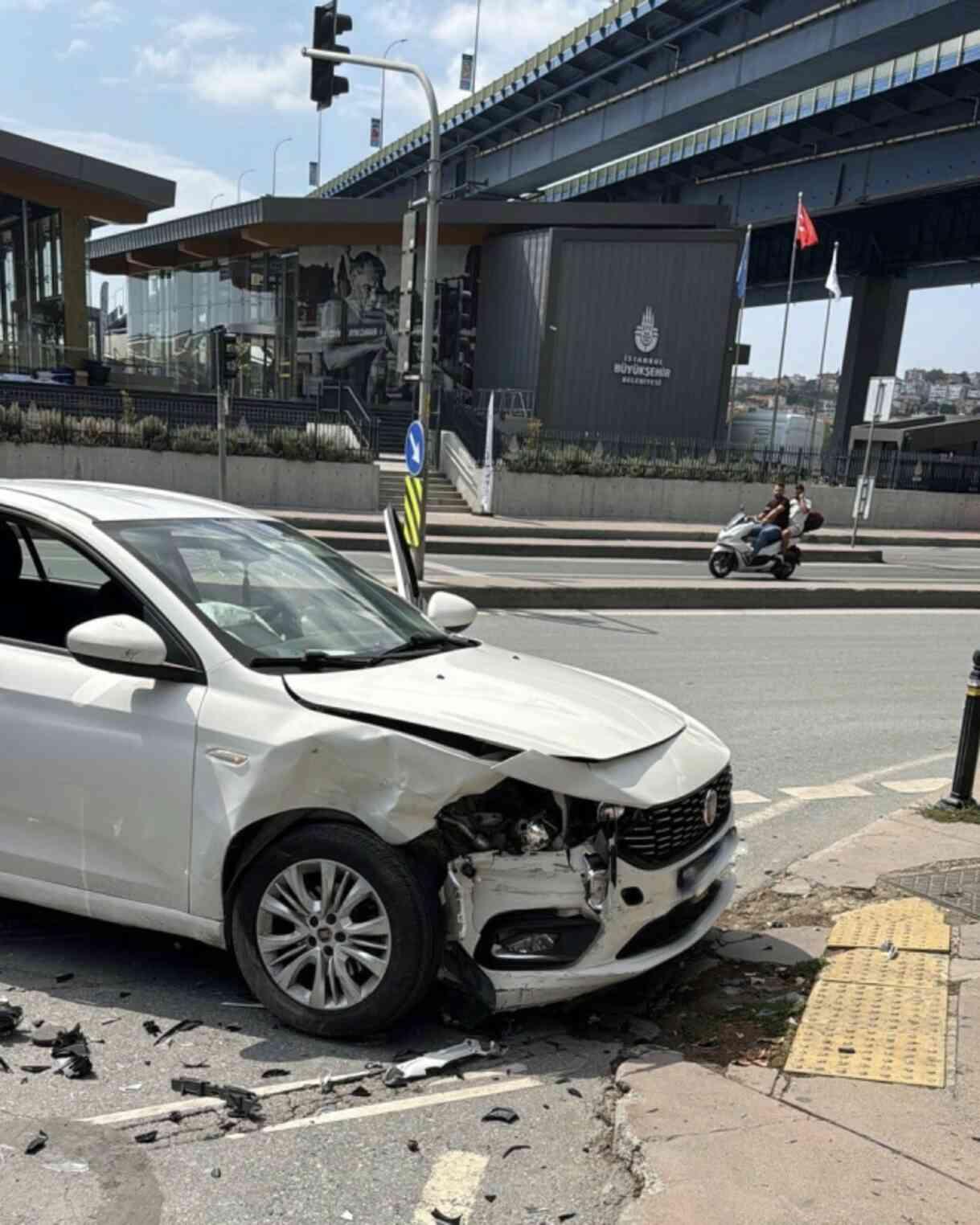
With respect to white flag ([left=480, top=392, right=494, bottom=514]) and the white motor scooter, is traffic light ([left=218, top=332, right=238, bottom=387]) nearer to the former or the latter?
white flag ([left=480, top=392, right=494, bottom=514])

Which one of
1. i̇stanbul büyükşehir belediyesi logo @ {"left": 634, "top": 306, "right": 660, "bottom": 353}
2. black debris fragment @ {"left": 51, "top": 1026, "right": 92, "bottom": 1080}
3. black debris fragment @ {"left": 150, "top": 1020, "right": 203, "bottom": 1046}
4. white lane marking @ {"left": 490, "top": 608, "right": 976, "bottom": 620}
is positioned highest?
i̇stanbul büyükşehir belediyesi logo @ {"left": 634, "top": 306, "right": 660, "bottom": 353}

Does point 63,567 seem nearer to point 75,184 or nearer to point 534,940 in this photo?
point 534,940

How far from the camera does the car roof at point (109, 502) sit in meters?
4.10

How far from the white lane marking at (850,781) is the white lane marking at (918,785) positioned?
0.47 feet

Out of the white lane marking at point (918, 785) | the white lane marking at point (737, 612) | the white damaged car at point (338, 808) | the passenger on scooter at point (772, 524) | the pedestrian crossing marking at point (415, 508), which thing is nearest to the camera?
the white damaged car at point (338, 808)

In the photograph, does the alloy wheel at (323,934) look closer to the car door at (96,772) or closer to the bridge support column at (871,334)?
the car door at (96,772)

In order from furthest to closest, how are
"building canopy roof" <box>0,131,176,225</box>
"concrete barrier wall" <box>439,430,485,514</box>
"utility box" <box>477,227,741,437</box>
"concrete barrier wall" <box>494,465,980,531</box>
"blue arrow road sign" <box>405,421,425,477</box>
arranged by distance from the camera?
"utility box" <box>477,227,741,437</box> < "building canopy roof" <box>0,131,176,225</box> < "concrete barrier wall" <box>439,430,485,514</box> < "concrete barrier wall" <box>494,465,980,531</box> < "blue arrow road sign" <box>405,421,425,477</box>

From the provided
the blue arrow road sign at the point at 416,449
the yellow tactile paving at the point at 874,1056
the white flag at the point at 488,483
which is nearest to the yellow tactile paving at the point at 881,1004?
the yellow tactile paving at the point at 874,1056

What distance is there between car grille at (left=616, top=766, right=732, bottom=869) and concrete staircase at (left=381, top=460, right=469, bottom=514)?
23.4 meters

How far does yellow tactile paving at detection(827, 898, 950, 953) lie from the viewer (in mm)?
4199

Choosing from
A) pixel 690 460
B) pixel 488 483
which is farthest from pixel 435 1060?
pixel 690 460

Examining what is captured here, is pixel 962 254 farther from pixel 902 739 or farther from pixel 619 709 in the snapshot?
pixel 619 709

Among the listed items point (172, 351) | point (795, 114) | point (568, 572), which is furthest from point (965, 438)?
point (172, 351)

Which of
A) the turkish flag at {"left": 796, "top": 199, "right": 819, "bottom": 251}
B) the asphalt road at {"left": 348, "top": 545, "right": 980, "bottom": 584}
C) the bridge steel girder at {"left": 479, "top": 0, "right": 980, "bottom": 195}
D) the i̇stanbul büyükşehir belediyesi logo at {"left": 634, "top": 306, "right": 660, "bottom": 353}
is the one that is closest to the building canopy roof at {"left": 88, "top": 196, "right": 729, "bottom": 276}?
the turkish flag at {"left": 796, "top": 199, "right": 819, "bottom": 251}
